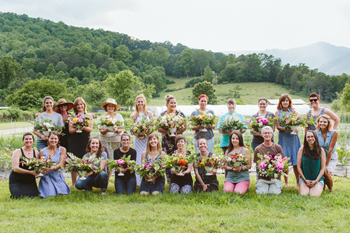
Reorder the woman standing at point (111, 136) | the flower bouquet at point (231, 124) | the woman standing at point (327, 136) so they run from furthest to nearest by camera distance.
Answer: the woman standing at point (111, 136)
the flower bouquet at point (231, 124)
the woman standing at point (327, 136)

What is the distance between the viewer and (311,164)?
623 cm

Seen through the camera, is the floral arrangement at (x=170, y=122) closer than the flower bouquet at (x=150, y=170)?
No

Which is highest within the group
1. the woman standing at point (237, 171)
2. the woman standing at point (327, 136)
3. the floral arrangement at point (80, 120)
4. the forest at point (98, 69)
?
Result: the forest at point (98, 69)

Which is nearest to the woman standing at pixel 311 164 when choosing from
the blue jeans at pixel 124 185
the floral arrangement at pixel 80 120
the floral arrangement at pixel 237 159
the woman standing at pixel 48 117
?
the floral arrangement at pixel 237 159

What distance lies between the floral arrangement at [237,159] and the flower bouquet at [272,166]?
1.06 ft

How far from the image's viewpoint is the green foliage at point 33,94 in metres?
41.4

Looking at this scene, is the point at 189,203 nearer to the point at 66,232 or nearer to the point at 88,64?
the point at 66,232

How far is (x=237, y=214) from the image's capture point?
491 centimetres

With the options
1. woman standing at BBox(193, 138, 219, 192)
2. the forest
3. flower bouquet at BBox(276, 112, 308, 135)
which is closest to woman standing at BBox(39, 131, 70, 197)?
woman standing at BBox(193, 138, 219, 192)

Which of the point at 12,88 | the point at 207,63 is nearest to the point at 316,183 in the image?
the point at 12,88

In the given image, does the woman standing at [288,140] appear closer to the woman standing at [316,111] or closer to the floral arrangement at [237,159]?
the woman standing at [316,111]

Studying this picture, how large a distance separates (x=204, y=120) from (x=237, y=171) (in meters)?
1.36

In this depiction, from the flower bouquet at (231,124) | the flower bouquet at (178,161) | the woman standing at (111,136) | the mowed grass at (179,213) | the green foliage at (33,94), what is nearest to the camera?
the mowed grass at (179,213)

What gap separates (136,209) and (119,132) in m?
2.56
